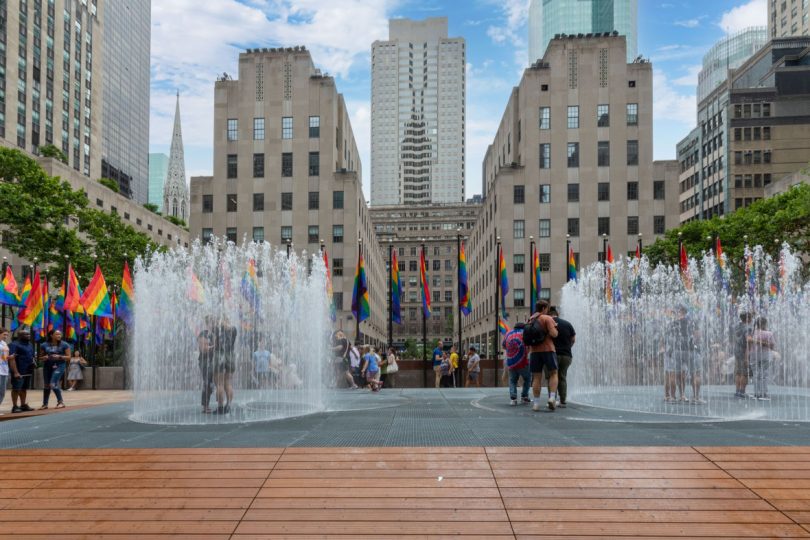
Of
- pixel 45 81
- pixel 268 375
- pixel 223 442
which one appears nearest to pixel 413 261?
A: pixel 45 81

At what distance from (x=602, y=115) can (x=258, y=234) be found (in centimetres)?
3191

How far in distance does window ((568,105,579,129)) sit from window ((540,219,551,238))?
8.54m

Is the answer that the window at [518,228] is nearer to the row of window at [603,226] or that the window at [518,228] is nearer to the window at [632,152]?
the row of window at [603,226]

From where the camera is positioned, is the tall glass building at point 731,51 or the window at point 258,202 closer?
the window at point 258,202

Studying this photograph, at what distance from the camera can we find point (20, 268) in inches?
2312

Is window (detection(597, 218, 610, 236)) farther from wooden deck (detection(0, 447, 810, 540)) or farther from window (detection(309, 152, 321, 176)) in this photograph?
wooden deck (detection(0, 447, 810, 540))

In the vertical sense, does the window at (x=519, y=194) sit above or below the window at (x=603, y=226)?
above

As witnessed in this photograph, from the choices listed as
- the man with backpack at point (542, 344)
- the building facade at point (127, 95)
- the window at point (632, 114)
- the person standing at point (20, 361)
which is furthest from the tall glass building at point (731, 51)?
the person standing at point (20, 361)

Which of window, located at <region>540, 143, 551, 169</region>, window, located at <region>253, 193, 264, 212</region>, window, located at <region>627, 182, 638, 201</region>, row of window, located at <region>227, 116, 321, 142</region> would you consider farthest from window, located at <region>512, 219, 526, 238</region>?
window, located at <region>253, 193, 264, 212</region>

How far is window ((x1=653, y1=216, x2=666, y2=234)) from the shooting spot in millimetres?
58375

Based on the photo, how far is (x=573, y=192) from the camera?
194ft

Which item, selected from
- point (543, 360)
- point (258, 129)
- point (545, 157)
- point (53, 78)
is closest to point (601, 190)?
point (545, 157)

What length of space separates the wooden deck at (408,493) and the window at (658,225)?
52900 millimetres

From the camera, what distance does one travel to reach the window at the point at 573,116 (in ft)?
195
